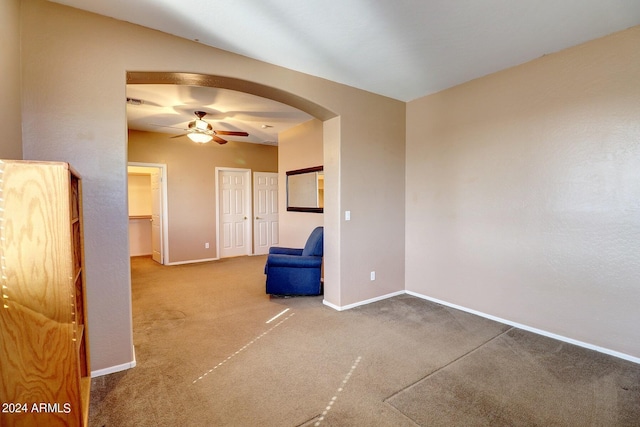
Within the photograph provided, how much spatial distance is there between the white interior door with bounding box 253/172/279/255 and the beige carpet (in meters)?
3.83

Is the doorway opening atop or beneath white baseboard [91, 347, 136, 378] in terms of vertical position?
atop

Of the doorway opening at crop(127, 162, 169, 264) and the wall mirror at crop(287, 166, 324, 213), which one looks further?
the doorway opening at crop(127, 162, 169, 264)

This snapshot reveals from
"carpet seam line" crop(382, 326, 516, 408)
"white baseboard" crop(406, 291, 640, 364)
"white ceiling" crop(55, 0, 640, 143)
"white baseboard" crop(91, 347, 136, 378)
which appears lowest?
"carpet seam line" crop(382, 326, 516, 408)

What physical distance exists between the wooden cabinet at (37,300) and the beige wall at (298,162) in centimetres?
381

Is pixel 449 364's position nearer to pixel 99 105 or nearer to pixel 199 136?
pixel 99 105

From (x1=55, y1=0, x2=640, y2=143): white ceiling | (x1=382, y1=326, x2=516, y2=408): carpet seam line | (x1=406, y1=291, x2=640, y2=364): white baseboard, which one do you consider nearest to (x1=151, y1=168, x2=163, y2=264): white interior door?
(x1=55, y1=0, x2=640, y2=143): white ceiling

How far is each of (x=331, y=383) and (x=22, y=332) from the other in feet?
5.68

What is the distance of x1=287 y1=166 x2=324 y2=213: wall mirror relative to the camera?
5074mm

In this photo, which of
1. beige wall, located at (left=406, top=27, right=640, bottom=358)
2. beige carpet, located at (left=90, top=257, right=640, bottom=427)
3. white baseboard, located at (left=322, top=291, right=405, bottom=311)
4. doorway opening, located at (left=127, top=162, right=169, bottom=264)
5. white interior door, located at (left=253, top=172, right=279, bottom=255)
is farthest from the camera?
white interior door, located at (left=253, top=172, right=279, bottom=255)

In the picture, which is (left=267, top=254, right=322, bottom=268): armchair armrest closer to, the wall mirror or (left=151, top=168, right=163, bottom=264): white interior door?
the wall mirror

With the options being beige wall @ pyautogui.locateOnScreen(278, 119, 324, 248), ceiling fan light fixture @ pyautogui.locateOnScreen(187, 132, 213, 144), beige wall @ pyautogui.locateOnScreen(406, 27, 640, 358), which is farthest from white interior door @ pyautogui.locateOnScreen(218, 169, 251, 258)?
beige wall @ pyautogui.locateOnScreen(406, 27, 640, 358)

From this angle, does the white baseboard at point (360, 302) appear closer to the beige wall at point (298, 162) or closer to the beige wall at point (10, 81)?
the beige wall at point (298, 162)

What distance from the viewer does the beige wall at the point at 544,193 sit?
2.43 m

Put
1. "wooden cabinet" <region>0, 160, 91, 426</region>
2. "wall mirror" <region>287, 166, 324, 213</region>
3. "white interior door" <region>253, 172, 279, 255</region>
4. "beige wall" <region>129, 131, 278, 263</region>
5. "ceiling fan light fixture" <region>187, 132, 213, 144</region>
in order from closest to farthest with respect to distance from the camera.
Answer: "wooden cabinet" <region>0, 160, 91, 426</region> → "ceiling fan light fixture" <region>187, 132, 213, 144</region> → "wall mirror" <region>287, 166, 324, 213</region> → "beige wall" <region>129, 131, 278, 263</region> → "white interior door" <region>253, 172, 279, 255</region>
